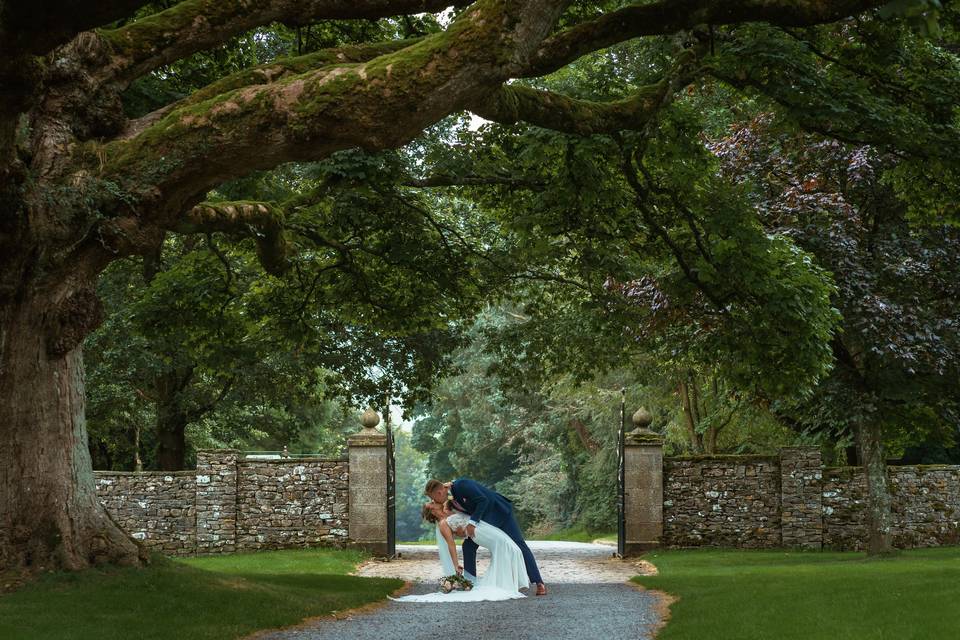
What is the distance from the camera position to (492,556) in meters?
12.6

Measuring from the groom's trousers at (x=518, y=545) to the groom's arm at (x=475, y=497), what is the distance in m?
0.29

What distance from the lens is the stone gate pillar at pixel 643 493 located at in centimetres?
2006

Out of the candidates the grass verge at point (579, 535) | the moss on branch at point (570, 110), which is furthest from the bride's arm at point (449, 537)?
the grass verge at point (579, 535)

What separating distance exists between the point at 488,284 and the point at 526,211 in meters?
4.04

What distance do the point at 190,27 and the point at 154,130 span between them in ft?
4.48

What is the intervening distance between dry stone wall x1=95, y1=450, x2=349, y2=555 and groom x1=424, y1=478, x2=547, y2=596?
8.55 metres

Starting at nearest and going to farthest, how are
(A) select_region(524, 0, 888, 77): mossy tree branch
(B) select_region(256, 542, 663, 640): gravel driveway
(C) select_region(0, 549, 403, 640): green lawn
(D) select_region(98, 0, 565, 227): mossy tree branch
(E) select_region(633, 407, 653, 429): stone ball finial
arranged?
(D) select_region(98, 0, 565, 227): mossy tree branch → (C) select_region(0, 549, 403, 640): green lawn → (B) select_region(256, 542, 663, 640): gravel driveway → (A) select_region(524, 0, 888, 77): mossy tree branch → (E) select_region(633, 407, 653, 429): stone ball finial

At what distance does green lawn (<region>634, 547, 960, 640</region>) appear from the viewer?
27.3 feet

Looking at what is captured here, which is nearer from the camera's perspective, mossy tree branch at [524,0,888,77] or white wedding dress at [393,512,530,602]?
mossy tree branch at [524,0,888,77]

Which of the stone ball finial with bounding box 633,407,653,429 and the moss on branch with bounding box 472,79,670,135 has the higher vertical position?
the moss on branch with bounding box 472,79,670,135

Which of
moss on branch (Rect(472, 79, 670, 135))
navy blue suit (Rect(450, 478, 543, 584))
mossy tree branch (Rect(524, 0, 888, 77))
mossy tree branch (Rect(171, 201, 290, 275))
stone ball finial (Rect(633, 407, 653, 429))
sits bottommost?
navy blue suit (Rect(450, 478, 543, 584))

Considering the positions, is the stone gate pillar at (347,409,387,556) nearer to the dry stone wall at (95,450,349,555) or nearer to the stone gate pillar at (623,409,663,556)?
the dry stone wall at (95,450,349,555)

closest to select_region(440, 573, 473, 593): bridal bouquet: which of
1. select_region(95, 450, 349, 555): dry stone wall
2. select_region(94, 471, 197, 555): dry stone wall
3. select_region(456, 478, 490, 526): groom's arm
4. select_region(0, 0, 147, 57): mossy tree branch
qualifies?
select_region(456, 478, 490, 526): groom's arm

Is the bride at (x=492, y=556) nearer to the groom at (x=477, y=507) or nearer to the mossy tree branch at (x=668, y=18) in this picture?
the groom at (x=477, y=507)
